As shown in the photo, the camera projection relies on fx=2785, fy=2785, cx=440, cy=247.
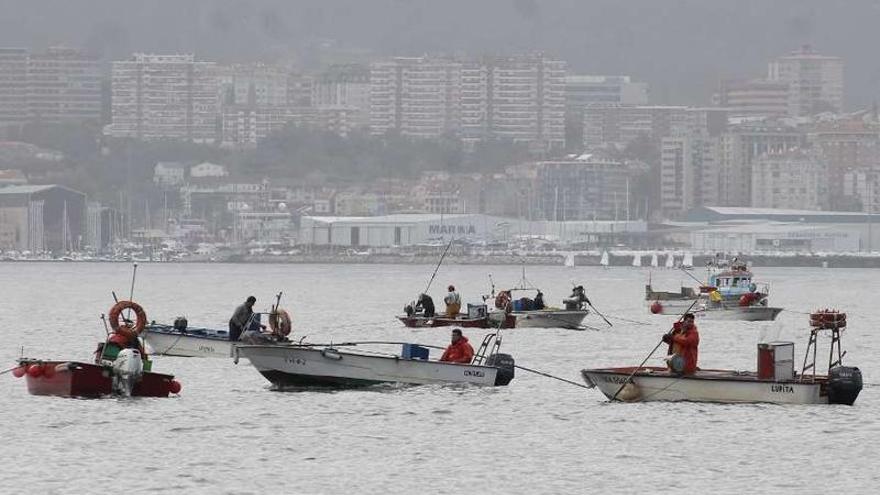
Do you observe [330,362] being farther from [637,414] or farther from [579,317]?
[579,317]

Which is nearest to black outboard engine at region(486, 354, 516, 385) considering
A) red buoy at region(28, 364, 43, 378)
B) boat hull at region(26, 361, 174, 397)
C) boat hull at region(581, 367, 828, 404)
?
boat hull at region(581, 367, 828, 404)

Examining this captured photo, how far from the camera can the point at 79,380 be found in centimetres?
5509

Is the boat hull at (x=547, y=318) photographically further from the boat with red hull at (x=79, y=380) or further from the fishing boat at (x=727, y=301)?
the boat with red hull at (x=79, y=380)

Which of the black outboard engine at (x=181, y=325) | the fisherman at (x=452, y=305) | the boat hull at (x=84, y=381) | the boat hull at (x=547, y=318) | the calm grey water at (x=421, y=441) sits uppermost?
the fisherman at (x=452, y=305)

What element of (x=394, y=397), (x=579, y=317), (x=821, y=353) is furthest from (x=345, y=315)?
(x=394, y=397)

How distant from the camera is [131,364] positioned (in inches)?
2144

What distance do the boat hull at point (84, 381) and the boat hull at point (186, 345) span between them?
30.2ft

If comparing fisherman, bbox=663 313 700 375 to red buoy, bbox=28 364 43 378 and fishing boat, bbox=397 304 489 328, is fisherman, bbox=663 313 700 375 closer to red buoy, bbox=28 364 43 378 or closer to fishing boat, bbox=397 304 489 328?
red buoy, bbox=28 364 43 378

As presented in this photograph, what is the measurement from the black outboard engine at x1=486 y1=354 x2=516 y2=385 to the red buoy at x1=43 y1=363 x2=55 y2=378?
8.81 metres

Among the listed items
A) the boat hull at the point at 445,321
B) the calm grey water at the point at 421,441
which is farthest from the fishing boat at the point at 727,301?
the calm grey water at the point at 421,441

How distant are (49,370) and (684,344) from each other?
12664 mm

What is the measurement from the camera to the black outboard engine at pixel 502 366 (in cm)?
5681

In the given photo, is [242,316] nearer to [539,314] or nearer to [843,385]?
→ [843,385]

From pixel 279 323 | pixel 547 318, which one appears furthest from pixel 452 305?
pixel 279 323
